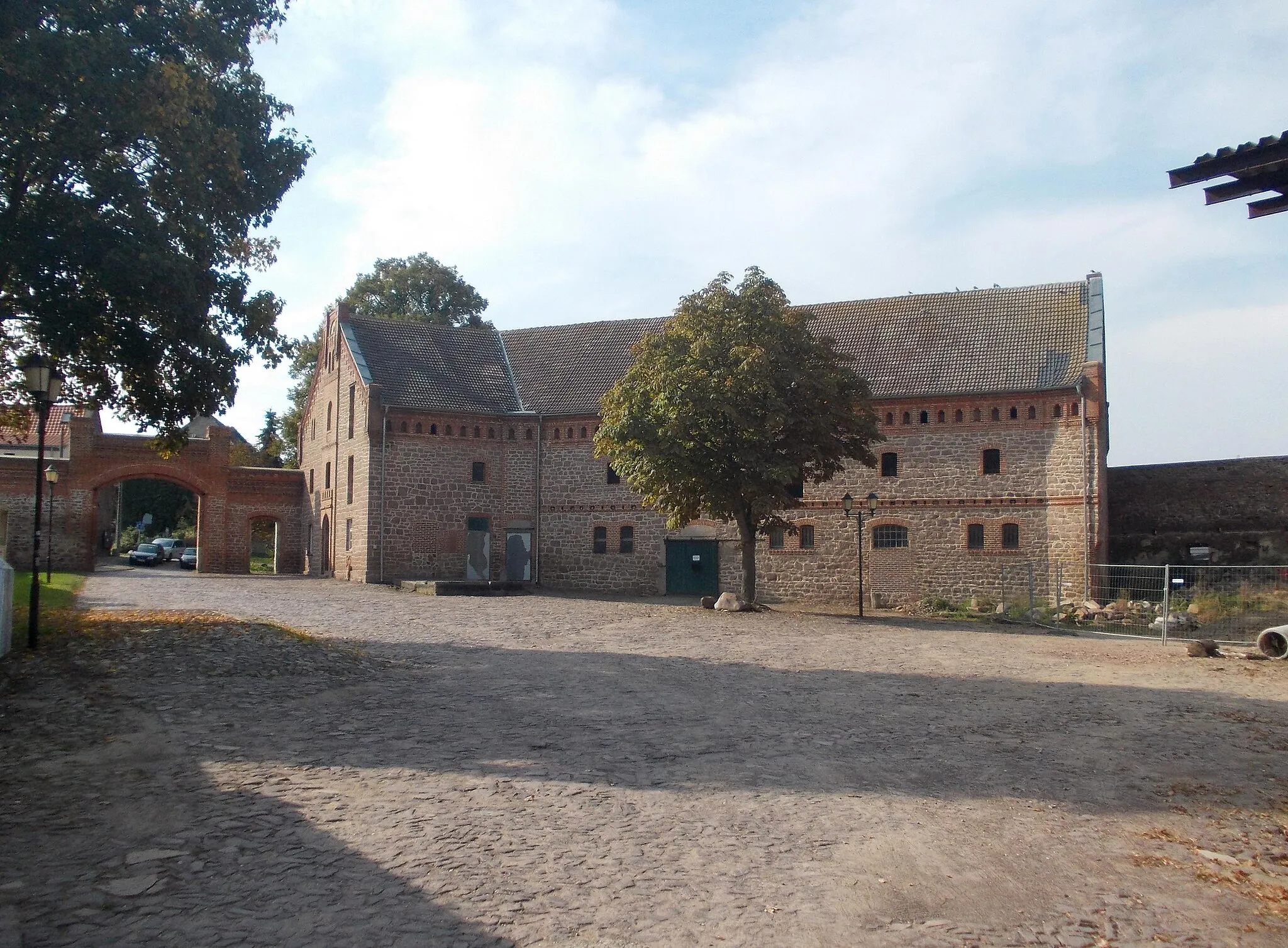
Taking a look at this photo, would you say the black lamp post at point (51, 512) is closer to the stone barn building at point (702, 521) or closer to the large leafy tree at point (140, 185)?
the stone barn building at point (702, 521)

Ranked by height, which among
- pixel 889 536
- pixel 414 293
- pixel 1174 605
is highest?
pixel 414 293

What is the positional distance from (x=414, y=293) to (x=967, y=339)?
28.2 m

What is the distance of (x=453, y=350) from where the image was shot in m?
38.3

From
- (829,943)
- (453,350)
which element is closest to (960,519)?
(453,350)

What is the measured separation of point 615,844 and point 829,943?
5.78 ft

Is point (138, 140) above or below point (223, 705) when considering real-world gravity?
above

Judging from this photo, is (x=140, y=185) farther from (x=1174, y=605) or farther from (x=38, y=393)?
(x=1174, y=605)

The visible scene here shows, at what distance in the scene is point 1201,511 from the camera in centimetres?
3144

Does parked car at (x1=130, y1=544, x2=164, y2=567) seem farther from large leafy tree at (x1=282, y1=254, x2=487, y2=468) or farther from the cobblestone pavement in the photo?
the cobblestone pavement

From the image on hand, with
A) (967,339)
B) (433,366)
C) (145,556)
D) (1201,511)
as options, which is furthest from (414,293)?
(1201,511)

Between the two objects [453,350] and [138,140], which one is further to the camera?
[453,350]

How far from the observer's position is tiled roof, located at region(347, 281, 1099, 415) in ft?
103

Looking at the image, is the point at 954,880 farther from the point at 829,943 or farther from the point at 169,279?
the point at 169,279

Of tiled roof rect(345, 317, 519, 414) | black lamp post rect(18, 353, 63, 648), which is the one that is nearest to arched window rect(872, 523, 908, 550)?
tiled roof rect(345, 317, 519, 414)
